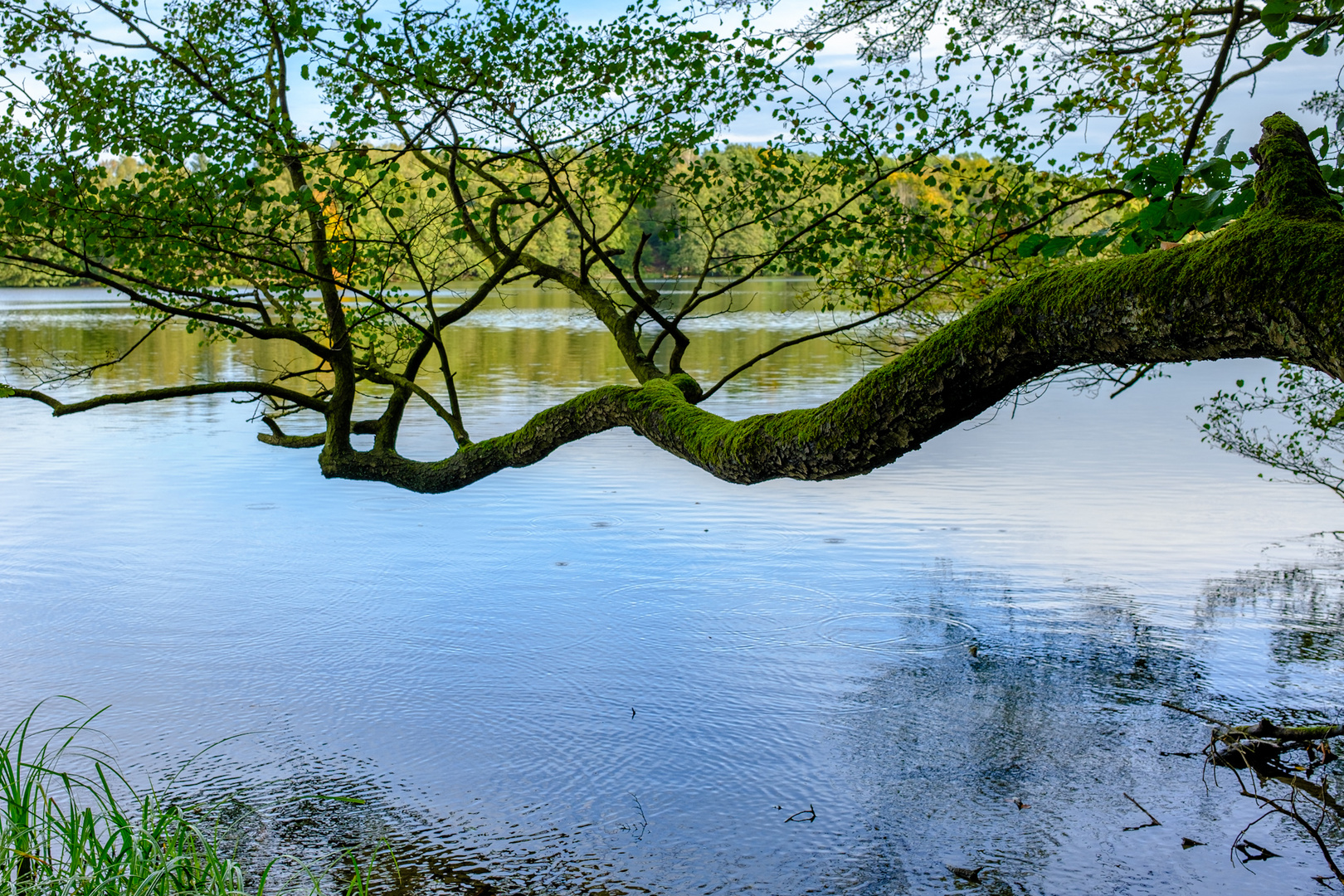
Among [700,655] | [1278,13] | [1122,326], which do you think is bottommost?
[700,655]

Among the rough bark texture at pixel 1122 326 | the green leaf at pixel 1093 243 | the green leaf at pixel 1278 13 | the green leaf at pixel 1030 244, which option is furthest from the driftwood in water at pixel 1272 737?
the green leaf at pixel 1278 13

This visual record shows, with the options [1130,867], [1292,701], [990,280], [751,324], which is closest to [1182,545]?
[1292,701]

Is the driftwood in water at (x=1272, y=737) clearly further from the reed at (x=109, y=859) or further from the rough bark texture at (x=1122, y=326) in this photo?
the reed at (x=109, y=859)

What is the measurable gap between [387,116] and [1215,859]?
6.73 metres

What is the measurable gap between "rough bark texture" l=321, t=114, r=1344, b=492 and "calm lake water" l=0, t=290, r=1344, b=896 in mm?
3088

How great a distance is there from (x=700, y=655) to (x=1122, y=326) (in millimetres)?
7167

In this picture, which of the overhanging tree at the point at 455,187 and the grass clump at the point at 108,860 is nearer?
the grass clump at the point at 108,860

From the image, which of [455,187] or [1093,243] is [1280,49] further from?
[455,187]

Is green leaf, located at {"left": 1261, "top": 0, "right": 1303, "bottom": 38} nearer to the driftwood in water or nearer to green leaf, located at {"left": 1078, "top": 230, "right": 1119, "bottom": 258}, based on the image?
green leaf, located at {"left": 1078, "top": 230, "right": 1119, "bottom": 258}

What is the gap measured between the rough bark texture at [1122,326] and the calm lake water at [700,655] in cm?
309

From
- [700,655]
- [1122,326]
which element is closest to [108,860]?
[1122,326]

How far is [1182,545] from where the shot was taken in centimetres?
1310

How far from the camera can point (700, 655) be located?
9.88 meters

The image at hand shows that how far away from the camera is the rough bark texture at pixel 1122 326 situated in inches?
108
